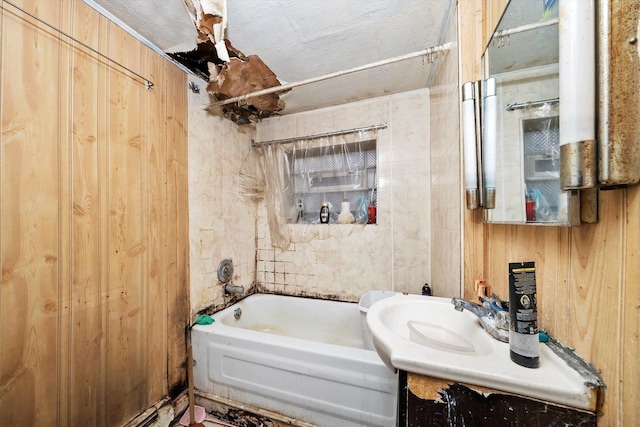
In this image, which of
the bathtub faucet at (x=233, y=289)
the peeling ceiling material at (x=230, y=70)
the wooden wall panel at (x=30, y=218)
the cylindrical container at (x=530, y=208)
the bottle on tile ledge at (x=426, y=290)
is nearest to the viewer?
the cylindrical container at (x=530, y=208)

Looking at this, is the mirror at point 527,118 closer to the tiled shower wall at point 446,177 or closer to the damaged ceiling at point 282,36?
the tiled shower wall at point 446,177

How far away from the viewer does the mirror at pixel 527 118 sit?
575 mm

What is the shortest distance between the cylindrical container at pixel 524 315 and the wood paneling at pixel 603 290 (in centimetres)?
9

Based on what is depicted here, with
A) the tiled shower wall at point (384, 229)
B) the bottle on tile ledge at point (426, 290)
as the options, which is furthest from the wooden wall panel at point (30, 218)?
the bottle on tile ledge at point (426, 290)

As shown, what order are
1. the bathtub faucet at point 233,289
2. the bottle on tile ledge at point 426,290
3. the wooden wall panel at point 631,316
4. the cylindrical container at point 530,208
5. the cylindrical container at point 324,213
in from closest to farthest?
the wooden wall panel at point 631,316
the cylindrical container at point 530,208
the bottle on tile ledge at point 426,290
the bathtub faucet at point 233,289
the cylindrical container at point 324,213

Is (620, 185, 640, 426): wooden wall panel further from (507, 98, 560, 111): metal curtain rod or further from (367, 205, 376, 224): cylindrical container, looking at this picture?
(367, 205, 376, 224): cylindrical container

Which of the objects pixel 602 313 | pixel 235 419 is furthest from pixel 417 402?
pixel 235 419

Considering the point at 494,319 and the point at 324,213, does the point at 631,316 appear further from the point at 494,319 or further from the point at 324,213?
the point at 324,213

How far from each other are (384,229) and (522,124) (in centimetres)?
130

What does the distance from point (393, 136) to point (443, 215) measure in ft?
2.81

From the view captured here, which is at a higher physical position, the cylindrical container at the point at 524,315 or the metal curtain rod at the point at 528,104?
the metal curtain rod at the point at 528,104

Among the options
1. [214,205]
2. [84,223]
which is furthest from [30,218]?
[214,205]

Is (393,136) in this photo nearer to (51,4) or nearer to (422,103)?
(422,103)

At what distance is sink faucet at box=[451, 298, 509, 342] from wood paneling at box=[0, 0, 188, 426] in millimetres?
1622
